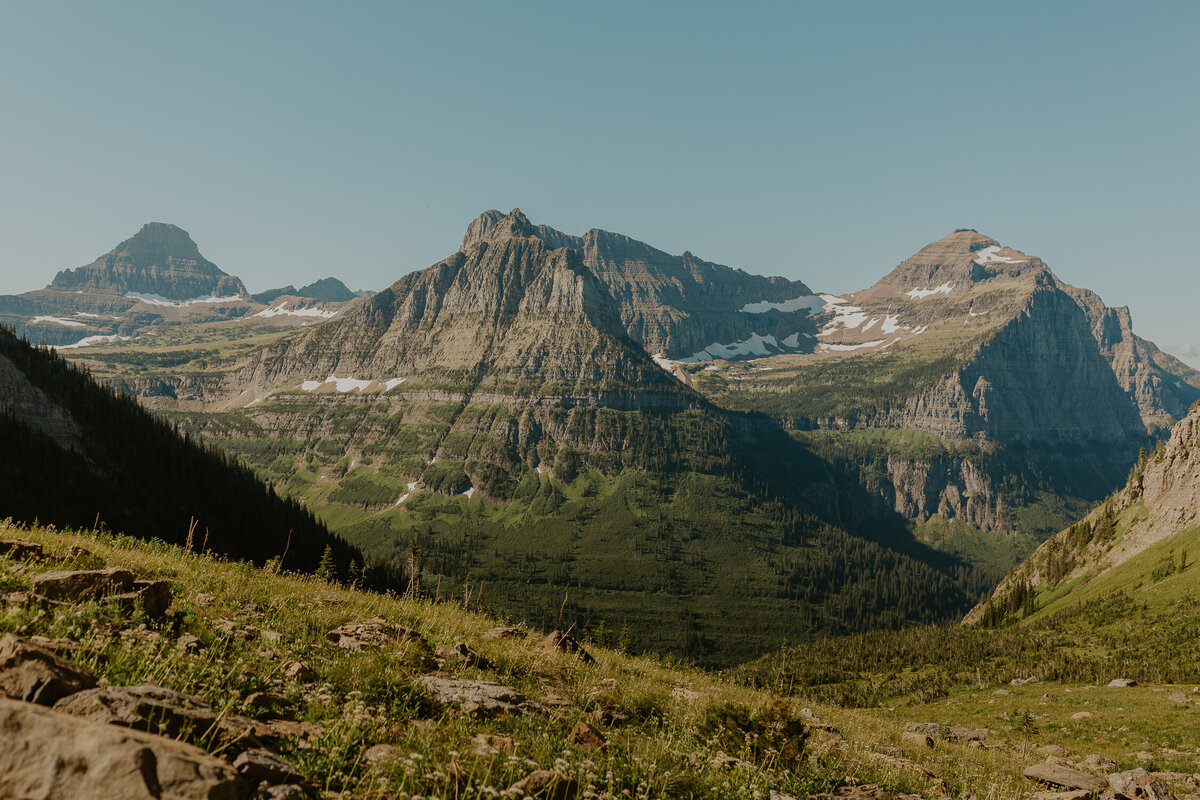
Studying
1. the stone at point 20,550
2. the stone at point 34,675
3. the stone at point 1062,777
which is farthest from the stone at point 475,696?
the stone at point 1062,777

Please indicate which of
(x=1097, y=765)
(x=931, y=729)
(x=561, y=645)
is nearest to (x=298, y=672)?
(x=561, y=645)

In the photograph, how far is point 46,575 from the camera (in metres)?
9.94

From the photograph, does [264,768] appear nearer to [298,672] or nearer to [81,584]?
[298,672]

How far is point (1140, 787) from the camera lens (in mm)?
19250

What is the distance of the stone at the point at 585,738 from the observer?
9898mm

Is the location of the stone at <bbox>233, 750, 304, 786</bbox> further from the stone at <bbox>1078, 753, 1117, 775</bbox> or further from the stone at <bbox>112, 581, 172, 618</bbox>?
the stone at <bbox>1078, 753, 1117, 775</bbox>

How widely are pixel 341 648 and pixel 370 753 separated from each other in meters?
5.46

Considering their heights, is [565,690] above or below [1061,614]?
above

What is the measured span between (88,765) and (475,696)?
22.6 ft

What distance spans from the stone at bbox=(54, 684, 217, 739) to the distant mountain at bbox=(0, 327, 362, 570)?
101 m

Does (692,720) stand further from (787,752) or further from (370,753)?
Answer: (370,753)

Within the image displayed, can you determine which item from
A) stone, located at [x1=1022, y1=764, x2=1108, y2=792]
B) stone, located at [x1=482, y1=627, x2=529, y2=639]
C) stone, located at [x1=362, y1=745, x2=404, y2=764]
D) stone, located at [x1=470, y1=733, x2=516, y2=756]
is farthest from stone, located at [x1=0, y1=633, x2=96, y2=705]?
stone, located at [x1=1022, y1=764, x2=1108, y2=792]

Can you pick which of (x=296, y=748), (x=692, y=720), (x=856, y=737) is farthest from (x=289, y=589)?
(x=856, y=737)

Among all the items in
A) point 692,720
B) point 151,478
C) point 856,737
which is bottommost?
point 151,478
